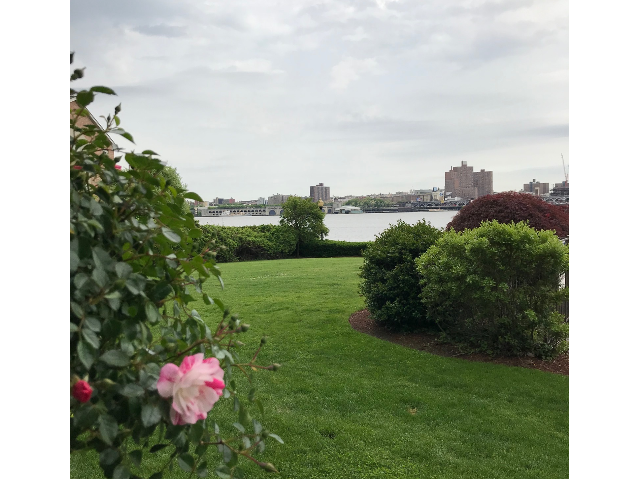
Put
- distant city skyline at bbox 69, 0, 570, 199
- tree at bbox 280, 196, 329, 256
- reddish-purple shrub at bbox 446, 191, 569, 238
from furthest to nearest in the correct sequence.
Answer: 1. tree at bbox 280, 196, 329, 256
2. reddish-purple shrub at bbox 446, 191, 569, 238
3. distant city skyline at bbox 69, 0, 570, 199

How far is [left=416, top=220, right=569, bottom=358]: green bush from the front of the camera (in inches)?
197

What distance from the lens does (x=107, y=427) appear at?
80 centimetres

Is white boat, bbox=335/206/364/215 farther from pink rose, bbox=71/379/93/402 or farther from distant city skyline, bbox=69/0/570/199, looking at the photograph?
pink rose, bbox=71/379/93/402

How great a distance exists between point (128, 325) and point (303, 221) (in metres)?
18.1

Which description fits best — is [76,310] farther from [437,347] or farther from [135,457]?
[437,347]

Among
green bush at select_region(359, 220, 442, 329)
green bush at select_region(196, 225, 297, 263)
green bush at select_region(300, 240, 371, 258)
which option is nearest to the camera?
green bush at select_region(359, 220, 442, 329)

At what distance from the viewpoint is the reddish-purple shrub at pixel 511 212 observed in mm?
8203

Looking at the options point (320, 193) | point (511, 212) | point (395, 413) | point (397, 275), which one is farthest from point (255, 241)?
point (395, 413)

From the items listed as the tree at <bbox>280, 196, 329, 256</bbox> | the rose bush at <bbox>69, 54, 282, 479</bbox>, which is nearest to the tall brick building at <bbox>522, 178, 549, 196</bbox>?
the rose bush at <bbox>69, 54, 282, 479</bbox>

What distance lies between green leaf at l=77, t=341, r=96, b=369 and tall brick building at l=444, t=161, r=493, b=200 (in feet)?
37.5

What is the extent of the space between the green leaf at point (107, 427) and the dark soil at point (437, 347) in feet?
16.5

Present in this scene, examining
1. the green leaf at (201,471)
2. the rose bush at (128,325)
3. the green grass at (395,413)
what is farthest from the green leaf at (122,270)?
the green grass at (395,413)

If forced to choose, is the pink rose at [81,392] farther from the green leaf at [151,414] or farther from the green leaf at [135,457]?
the green leaf at [135,457]
